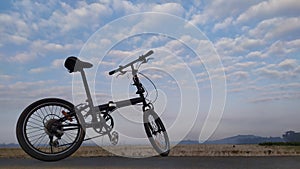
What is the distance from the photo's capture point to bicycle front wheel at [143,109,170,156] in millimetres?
9117

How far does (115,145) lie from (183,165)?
2063mm

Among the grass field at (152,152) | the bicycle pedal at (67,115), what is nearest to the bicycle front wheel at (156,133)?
the grass field at (152,152)

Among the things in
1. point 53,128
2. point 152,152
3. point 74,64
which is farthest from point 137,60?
point 53,128

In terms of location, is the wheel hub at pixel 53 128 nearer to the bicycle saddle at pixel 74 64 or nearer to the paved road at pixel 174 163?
the paved road at pixel 174 163

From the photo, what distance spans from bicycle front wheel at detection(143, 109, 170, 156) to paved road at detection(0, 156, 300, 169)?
100cm

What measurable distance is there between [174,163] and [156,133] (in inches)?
70.8

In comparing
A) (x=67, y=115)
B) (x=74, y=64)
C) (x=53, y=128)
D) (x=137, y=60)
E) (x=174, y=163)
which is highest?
(x=137, y=60)

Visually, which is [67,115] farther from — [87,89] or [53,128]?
[87,89]

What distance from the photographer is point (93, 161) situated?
788cm

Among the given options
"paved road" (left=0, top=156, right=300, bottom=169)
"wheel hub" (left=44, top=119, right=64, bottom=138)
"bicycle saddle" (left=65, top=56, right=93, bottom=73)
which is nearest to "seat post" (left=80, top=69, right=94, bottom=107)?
"bicycle saddle" (left=65, top=56, right=93, bottom=73)

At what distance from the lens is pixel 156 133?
9.25 m

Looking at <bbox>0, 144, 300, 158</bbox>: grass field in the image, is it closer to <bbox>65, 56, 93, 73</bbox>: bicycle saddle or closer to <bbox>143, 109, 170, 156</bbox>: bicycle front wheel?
<bbox>143, 109, 170, 156</bbox>: bicycle front wheel

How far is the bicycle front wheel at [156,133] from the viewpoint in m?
9.12

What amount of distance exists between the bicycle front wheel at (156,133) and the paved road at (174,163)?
3.27ft
